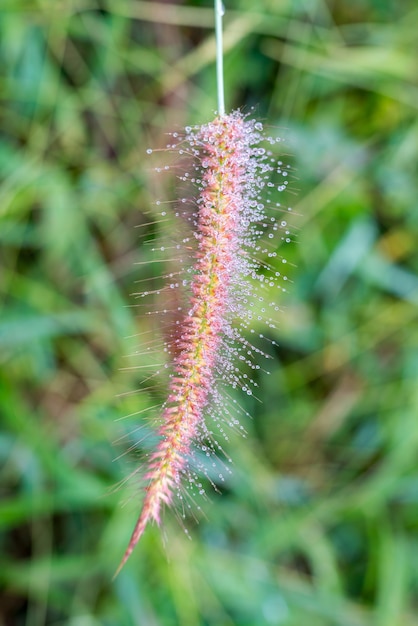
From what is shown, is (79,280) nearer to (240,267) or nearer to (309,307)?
(309,307)

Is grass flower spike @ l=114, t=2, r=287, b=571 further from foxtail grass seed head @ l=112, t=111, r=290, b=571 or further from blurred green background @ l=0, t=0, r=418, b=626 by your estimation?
blurred green background @ l=0, t=0, r=418, b=626

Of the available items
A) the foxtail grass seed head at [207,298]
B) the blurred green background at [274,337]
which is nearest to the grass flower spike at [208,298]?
the foxtail grass seed head at [207,298]

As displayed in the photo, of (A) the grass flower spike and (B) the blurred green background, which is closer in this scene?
(A) the grass flower spike

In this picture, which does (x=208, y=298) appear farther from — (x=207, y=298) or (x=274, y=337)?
(x=274, y=337)

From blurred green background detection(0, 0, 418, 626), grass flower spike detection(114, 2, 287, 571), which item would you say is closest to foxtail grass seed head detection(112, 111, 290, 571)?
grass flower spike detection(114, 2, 287, 571)

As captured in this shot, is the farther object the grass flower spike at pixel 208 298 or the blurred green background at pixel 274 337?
the blurred green background at pixel 274 337

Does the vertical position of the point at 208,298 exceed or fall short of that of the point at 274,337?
it falls short

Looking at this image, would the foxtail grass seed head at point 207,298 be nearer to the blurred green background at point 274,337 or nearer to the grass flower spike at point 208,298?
the grass flower spike at point 208,298

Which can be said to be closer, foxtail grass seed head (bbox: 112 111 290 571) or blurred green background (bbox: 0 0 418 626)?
foxtail grass seed head (bbox: 112 111 290 571)

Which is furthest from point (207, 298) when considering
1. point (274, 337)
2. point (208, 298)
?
point (274, 337)
